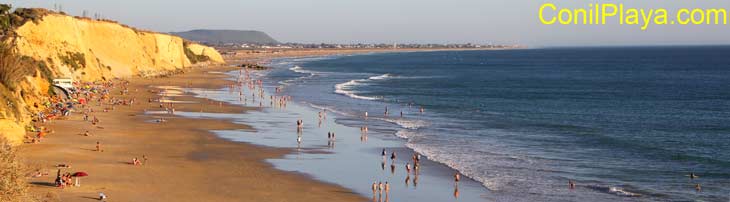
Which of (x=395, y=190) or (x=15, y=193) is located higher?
(x=15, y=193)

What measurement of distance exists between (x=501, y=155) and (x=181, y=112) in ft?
93.7

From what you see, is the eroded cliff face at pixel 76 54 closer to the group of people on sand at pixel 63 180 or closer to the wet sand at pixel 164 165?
the wet sand at pixel 164 165

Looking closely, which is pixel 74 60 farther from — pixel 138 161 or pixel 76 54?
pixel 138 161

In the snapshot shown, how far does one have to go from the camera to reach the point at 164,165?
36.1m

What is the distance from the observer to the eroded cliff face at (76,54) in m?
45.3

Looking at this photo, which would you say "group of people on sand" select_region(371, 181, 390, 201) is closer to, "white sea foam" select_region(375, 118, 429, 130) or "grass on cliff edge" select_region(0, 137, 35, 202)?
"grass on cliff edge" select_region(0, 137, 35, 202)

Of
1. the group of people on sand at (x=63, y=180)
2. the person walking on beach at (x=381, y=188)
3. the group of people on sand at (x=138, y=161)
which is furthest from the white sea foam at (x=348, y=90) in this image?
the group of people on sand at (x=63, y=180)

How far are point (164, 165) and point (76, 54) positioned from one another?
168ft

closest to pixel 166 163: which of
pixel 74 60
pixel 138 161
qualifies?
pixel 138 161

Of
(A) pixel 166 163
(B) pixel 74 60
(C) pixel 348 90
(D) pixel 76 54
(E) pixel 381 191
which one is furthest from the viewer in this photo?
(C) pixel 348 90

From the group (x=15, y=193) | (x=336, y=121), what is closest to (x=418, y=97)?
(x=336, y=121)

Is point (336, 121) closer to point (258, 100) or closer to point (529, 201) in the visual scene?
point (258, 100)

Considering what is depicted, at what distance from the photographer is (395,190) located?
1250 inches

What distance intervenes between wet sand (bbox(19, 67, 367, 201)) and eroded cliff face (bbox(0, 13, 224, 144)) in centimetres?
213
